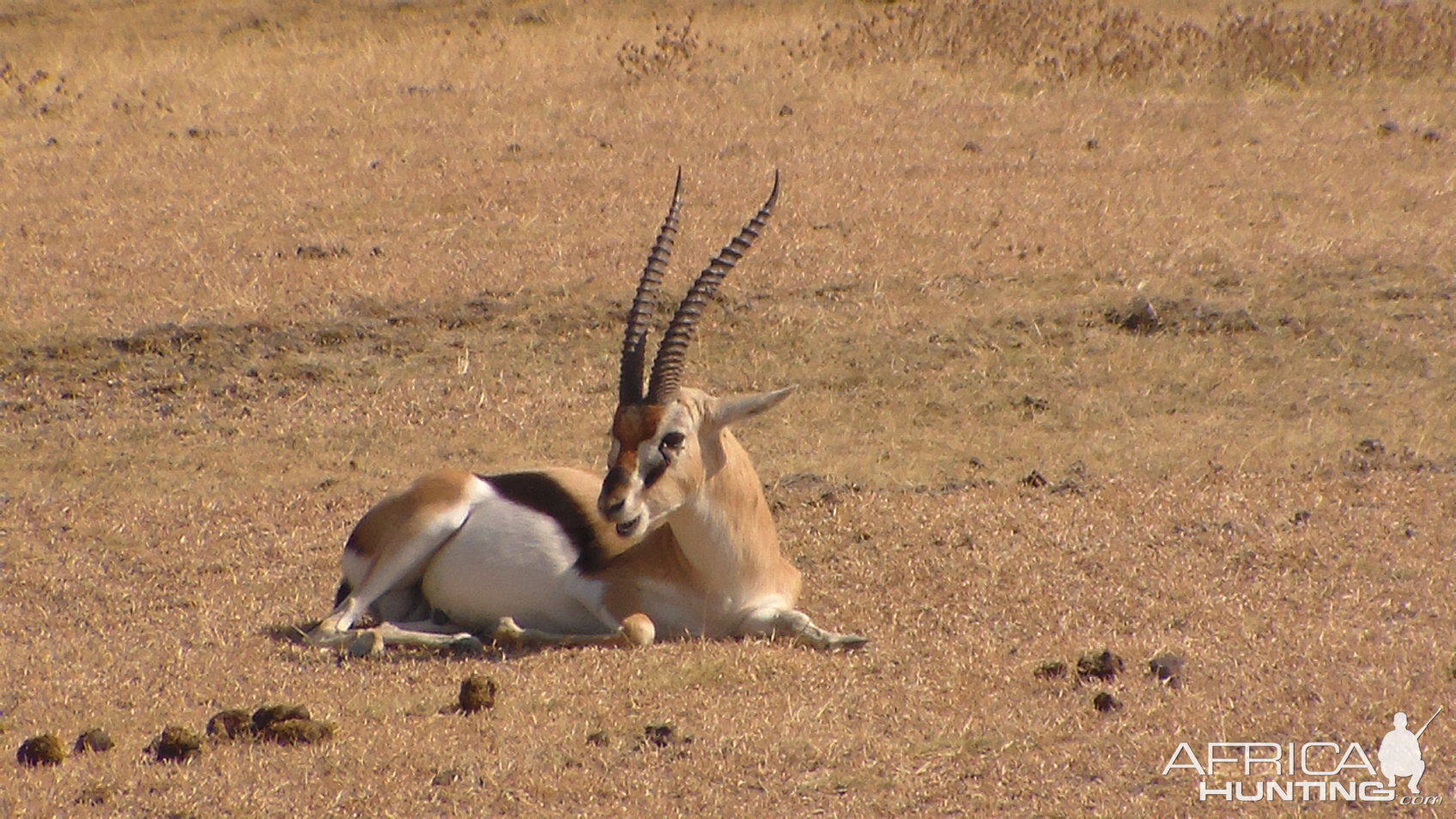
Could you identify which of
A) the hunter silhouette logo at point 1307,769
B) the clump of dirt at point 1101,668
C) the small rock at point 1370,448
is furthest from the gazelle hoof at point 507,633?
the small rock at point 1370,448

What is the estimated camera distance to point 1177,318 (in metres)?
12.3

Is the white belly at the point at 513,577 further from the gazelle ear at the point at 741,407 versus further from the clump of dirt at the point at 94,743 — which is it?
the clump of dirt at the point at 94,743

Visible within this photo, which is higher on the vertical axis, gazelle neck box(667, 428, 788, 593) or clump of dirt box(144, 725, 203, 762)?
gazelle neck box(667, 428, 788, 593)

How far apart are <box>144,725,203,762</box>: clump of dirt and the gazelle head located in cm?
172

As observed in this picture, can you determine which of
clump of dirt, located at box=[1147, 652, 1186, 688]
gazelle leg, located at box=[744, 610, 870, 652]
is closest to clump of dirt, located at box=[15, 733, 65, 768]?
gazelle leg, located at box=[744, 610, 870, 652]

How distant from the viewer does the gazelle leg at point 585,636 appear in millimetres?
6949

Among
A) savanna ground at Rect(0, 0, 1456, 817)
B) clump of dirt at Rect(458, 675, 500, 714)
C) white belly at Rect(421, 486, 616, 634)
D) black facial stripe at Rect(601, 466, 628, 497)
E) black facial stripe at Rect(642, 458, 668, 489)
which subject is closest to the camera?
savanna ground at Rect(0, 0, 1456, 817)

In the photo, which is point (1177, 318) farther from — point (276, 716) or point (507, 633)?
point (276, 716)

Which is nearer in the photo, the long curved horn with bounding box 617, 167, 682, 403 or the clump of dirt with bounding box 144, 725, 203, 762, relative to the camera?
the clump of dirt with bounding box 144, 725, 203, 762

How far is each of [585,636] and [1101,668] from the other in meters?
2.11

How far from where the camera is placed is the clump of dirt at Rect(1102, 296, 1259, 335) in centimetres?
1213

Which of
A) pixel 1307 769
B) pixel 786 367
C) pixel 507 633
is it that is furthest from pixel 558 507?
pixel 786 367

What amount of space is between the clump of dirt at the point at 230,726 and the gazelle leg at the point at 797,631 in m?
2.12

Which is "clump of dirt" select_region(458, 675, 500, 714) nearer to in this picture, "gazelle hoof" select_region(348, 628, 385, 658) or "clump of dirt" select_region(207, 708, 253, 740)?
"clump of dirt" select_region(207, 708, 253, 740)
